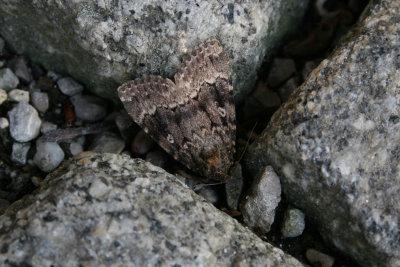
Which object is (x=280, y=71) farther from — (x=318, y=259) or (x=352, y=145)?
(x=318, y=259)

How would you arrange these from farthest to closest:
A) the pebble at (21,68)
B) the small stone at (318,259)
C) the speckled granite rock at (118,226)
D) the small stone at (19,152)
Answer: the pebble at (21,68) → the small stone at (19,152) → the small stone at (318,259) → the speckled granite rock at (118,226)

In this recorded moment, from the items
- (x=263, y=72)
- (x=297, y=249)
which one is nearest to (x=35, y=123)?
(x=263, y=72)

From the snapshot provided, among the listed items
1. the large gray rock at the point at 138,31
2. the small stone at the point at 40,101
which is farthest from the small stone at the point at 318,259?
the small stone at the point at 40,101

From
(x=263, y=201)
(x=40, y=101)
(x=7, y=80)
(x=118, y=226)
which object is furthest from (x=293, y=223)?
(x=7, y=80)

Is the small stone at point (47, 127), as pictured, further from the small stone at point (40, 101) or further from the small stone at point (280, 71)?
the small stone at point (280, 71)

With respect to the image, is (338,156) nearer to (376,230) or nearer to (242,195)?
(376,230)

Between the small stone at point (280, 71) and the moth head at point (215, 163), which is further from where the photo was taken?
the small stone at point (280, 71)

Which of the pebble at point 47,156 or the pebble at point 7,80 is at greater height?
the pebble at point 7,80
